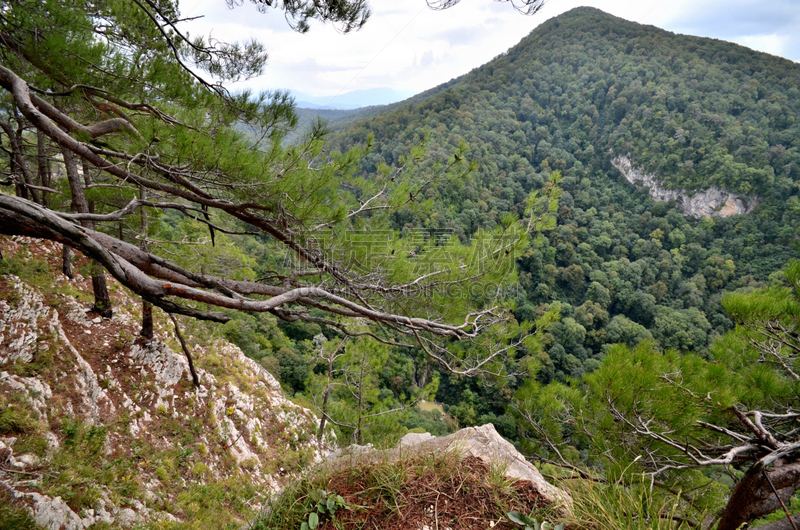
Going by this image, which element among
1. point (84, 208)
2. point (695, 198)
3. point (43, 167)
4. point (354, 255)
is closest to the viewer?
point (354, 255)

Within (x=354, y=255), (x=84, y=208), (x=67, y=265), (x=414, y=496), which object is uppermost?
(x=84, y=208)

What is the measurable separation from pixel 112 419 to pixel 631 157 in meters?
48.7

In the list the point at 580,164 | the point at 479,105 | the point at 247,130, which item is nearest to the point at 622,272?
the point at 580,164

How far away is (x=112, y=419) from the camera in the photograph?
3562mm

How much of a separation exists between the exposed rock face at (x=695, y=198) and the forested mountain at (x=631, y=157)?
0.76m

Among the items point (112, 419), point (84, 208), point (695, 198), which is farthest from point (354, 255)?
point (695, 198)

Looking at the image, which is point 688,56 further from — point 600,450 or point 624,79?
point 600,450

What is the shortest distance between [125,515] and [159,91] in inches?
125

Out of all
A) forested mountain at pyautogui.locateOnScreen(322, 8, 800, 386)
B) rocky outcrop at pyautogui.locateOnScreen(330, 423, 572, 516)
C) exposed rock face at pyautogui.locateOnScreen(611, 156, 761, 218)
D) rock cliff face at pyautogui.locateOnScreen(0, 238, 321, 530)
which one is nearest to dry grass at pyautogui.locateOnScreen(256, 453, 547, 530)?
rocky outcrop at pyautogui.locateOnScreen(330, 423, 572, 516)

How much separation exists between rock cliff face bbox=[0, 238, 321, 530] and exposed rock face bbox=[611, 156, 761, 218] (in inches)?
1722

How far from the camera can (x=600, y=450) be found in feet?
8.34

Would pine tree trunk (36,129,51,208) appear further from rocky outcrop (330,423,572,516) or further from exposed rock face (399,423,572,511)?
exposed rock face (399,423,572,511)

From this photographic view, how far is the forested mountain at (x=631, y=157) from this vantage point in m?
23.9

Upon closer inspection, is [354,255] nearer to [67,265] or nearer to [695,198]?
[67,265]
